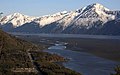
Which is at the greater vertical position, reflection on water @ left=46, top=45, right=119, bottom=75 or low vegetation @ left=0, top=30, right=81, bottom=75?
low vegetation @ left=0, top=30, right=81, bottom=75

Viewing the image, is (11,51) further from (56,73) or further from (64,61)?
(56,73)

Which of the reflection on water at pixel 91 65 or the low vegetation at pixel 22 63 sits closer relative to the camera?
the low vegetation at pixel 22 63

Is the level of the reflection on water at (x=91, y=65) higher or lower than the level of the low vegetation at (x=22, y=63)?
lower

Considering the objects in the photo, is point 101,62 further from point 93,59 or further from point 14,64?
point 14,64

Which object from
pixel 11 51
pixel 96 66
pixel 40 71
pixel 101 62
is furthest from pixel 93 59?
pixel 40 71

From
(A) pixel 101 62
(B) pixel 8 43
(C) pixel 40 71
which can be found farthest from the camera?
(B) pixel 8 43

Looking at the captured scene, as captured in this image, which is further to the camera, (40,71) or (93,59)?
(93,59)

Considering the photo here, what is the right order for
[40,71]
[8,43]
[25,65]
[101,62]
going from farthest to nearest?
[8,43] < [101,62] < [25,65] < [40,71]

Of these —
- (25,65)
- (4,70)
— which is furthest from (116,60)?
(4,70)

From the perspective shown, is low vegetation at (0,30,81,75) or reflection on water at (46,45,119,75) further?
reflection on water at (46,45,119,75)

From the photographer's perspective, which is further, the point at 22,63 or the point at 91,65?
the point at 91,65
